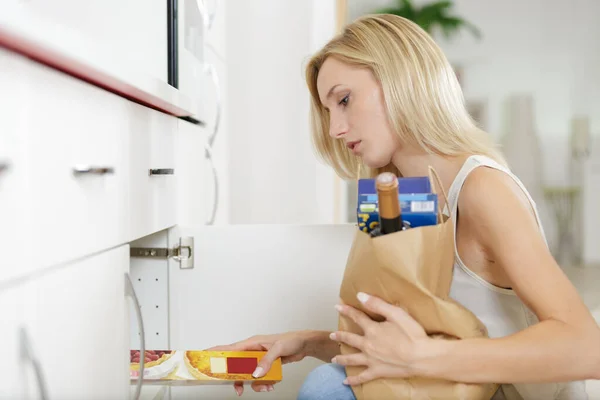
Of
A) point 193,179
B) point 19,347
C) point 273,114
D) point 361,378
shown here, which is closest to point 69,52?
point 19,347

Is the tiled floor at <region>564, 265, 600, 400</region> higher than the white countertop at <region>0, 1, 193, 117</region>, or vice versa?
the white countertop at <region>0, 1, 193, 117</region>

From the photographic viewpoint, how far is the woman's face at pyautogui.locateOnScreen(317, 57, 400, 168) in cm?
107

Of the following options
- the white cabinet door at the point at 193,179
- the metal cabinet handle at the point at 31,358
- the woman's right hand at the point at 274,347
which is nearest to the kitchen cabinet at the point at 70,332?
the metal cabinet handle at the point at 31,358

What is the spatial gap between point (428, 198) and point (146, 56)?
629 millimetres

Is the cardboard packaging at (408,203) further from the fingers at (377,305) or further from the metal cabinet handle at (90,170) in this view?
the metal cabinet handle at (90,170)

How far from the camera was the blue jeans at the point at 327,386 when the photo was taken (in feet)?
2.91

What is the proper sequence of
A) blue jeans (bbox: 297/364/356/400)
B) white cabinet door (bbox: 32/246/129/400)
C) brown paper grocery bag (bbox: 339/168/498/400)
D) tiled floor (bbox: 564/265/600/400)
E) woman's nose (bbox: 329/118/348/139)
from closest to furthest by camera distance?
1. white cabinet door (bbox: 32/246/129/400)
2. brown paper grocery bag (bbox: 339/168/498/400)
3. blue jeans (bbox: 297/364/356/400)
4. woman's nose (bbox: 329/118/348/139)
5. tiled floor (bbox: 564/265/600/400)

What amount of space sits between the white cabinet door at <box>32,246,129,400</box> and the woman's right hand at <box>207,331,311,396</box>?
21 centimetres

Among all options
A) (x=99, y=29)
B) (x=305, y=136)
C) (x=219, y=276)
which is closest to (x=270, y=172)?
(x=305, y=136)

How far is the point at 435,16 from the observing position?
3.26 metres

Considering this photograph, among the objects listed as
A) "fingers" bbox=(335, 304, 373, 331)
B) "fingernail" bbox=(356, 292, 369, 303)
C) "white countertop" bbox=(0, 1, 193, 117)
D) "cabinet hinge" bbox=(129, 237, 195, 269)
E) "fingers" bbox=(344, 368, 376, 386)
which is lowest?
"fingers" bbox=(344, 368, 376, 386)

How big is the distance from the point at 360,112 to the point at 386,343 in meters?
0.44

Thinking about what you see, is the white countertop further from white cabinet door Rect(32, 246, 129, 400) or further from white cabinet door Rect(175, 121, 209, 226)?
white cabinet door Rect(175, 121, 209, 226)

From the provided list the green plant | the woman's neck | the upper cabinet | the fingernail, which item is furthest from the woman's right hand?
the green plant
